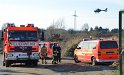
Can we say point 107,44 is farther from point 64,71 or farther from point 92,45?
point 64,71

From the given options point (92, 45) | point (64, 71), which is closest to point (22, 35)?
point (92, 45)

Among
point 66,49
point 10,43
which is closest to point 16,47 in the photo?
point 10,43

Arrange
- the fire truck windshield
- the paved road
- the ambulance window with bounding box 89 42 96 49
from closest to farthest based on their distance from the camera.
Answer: the paved road < the fire truck windshield < the ambulance window with bounding box 89 42 96 49

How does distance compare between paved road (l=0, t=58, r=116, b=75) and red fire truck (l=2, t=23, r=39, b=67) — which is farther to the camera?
red fire truck (l=2, t=23, r=39, b=67)

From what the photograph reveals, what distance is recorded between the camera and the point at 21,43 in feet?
94.0

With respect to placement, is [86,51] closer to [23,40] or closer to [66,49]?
[23,40]

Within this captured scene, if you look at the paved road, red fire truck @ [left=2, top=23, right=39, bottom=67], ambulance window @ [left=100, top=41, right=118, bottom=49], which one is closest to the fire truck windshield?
red fire truck @ [left=2, top=23, right=39, bottom=67]

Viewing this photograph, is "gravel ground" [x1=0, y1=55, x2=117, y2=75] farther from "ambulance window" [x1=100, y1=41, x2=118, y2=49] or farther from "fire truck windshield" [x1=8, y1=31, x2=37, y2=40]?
"fire truck windshield" [x1=8, y1=31, x2=37, y2=40]

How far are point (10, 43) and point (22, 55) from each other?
121cm

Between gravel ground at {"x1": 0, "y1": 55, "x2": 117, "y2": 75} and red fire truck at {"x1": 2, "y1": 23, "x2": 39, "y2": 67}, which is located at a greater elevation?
red fire truck at {"x1": 2, "y1": 23, "x2": 39, "y2": 67}

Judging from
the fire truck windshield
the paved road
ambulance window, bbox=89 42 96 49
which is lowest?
the paved road

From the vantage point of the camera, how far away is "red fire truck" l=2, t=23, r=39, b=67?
2851cm

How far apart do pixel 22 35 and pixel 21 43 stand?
2.02 feet

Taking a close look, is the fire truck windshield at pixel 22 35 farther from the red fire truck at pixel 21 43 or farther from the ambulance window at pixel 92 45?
the ambulance window at pixel 92 45
